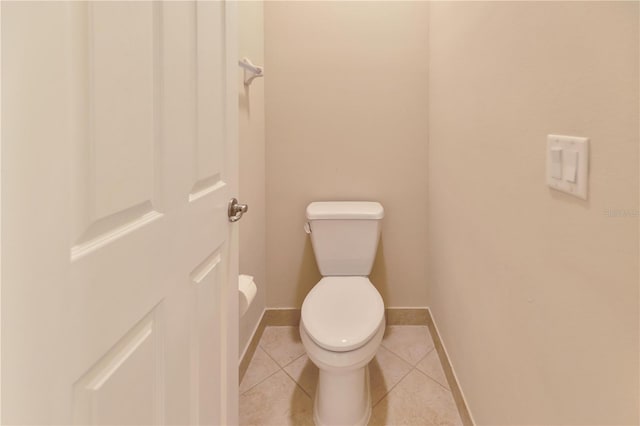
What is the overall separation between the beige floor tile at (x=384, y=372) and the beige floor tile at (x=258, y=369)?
0.46 m

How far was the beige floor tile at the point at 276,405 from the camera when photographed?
1.54 meters

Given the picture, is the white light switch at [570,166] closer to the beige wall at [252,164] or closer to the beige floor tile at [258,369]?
the beige wall at [252,164]

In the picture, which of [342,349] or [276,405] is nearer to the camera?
[342,349]

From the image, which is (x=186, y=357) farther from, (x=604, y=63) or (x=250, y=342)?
(x=250, y=342)

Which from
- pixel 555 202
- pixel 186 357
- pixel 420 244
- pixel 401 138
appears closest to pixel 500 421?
pixel 555 202

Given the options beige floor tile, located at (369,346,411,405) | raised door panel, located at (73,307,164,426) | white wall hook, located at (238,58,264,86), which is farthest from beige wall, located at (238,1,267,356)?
raised door panel, located at (73,307,164,426)

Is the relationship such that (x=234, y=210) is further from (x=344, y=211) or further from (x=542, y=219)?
(x=344, y=211)

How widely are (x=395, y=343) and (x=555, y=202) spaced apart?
1468 millimetres

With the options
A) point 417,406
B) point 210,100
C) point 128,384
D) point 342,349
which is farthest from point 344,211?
point 128,384

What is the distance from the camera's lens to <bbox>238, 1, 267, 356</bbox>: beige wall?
5.86 feet

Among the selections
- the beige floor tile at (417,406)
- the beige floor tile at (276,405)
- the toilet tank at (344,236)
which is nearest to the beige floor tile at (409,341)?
the beige floor tile at (417,406)

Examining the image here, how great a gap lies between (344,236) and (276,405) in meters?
0.82

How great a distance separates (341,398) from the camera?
4.78 feet

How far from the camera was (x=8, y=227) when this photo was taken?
1.26 feet
